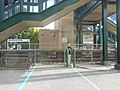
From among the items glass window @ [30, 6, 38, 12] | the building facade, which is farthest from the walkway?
the building facade

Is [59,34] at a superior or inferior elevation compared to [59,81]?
superior

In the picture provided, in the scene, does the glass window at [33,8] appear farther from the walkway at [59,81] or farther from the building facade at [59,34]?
the building facade at [59,34]

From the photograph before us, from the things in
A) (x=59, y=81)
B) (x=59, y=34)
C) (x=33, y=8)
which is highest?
(x=33, y=8)

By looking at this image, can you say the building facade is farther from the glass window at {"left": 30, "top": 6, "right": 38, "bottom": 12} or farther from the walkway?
the walkway

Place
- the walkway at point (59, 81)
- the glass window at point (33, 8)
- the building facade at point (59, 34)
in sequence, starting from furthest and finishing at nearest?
the building facade at point (59, 34), the glass window at point (33, 8), the walkway at point (59, 81)

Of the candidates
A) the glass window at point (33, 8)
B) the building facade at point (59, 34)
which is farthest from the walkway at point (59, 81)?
the building facade at point (59, 34)

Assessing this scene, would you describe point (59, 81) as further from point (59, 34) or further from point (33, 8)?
point (59, 34)

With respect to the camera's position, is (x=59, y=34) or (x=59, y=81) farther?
(x=59, y=34)

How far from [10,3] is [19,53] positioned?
7.54 metres

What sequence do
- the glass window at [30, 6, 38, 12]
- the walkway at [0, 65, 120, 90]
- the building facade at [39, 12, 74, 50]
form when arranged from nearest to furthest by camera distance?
the walkway at [0, 65, 120, 90] → the glass window at [30, 6, 38, 12] → the building facade at [39, 12, 74, 50]

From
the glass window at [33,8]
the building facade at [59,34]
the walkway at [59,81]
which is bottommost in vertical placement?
the walkway at [59,81]

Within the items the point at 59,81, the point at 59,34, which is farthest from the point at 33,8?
the point at 59,34

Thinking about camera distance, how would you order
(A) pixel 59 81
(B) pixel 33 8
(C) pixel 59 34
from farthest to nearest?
(C) pixel 59 34 → (B) pixel 33 8 → (A) pixel 59 81

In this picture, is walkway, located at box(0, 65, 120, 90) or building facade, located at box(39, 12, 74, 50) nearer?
walkway, located at box(0, 65, 120, 90)
